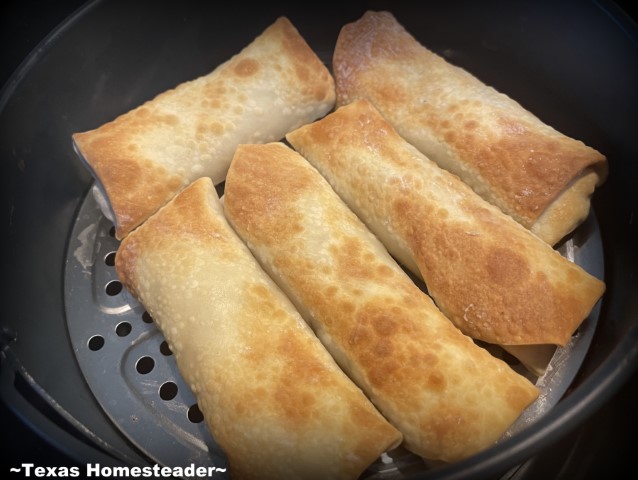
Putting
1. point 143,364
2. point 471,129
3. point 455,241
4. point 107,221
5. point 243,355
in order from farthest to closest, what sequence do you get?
point 107,221 < point 471,129 < point 143,364 < point 455,241 < point 243,355

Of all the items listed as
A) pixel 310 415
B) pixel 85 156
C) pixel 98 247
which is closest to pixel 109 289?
pixel 98 247

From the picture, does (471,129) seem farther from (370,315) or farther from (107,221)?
(107,221)

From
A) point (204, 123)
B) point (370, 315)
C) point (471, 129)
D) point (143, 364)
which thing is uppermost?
point (471, 129)

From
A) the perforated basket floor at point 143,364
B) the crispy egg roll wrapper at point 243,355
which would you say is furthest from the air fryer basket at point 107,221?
the crispy egg roll wrapper at point 243,355

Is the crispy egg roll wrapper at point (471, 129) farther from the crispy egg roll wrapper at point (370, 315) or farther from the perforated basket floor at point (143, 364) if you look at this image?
the crispy egg roll wrapper at point (370, 315)

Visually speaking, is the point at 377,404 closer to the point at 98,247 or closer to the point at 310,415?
the point at 310,415

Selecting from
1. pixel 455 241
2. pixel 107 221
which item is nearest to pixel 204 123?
pixel 107 221
